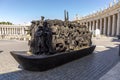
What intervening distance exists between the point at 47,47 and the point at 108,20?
49.8 m

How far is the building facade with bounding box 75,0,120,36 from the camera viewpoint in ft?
155

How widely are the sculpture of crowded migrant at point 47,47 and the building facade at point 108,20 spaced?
31.8 meters

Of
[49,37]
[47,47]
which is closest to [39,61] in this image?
[47,47]

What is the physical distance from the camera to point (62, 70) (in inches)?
289

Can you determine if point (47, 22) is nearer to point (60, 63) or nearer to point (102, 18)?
point (60, 63)

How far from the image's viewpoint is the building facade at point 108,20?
47294 mm

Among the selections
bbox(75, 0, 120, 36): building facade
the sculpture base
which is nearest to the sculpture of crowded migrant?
the sculpture base

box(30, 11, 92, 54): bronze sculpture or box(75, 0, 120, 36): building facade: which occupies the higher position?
box(75, 0, 120, 36): building facade

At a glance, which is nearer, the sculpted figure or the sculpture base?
the sculpture base

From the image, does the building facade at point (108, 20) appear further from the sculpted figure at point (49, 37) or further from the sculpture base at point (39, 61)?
the sculpture base at point (39, 61)

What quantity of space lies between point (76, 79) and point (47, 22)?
3.40 meters

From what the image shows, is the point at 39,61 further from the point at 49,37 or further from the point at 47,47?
the point at 49,37

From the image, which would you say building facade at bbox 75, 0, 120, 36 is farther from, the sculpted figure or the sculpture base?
the sculpture base

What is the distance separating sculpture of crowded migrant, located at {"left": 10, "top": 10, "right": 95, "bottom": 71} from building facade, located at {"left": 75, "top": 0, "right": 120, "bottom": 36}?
31.8 meters
